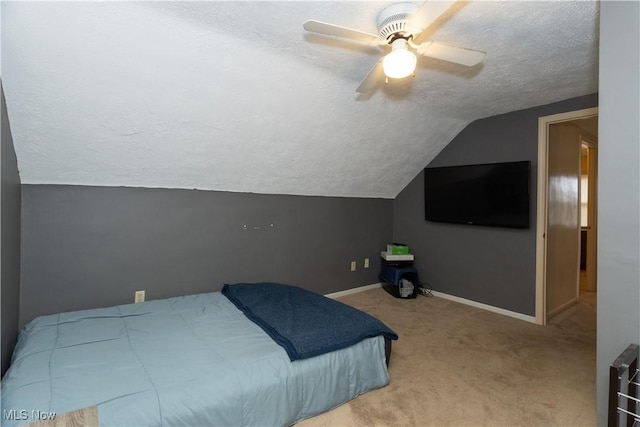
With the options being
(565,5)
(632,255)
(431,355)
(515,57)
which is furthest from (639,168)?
(431,355)

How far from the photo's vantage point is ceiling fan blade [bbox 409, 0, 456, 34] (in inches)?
Result: 53.0

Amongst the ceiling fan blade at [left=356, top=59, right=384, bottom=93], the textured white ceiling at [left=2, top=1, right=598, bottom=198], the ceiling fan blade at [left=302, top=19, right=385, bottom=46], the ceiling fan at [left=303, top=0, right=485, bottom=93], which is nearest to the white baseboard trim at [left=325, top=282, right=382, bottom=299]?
the textured white ceiling at [left=2, top=1, right=598, bottom=198]

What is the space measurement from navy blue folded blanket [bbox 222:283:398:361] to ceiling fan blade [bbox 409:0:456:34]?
6.02 ft

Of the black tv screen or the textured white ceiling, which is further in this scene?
the black tv screen

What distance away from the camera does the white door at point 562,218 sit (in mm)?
3412

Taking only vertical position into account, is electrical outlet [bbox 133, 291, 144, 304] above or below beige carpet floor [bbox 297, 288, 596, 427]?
above

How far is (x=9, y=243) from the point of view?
1922 mm

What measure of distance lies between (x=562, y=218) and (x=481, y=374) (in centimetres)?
244

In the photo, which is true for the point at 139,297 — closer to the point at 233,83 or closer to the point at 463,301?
the point at 233,83

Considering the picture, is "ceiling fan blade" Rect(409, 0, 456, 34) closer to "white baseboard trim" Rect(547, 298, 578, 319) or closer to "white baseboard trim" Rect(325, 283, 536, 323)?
"white baseboard trim" Rect(325, 283, 536, 323)

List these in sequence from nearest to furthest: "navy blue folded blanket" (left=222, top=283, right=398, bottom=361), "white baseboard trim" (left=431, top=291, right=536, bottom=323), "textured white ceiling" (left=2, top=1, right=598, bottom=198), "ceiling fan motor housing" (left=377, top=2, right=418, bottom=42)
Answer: "ceiling fan motor housing" (left=377, top=2, right=418, bottom=42)
"textured white ceiling" (left=2, top=1, right=598, bottom=198)
"navy blue folded blanket" (left=222, top=283, right=398, bottom=361)
"white baseboard trim" (left=431, top=291, right=536, bottom=323)

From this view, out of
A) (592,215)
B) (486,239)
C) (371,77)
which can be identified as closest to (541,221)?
(486,239)

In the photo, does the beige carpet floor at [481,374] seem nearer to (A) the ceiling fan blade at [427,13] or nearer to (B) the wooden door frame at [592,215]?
(B) the wooden door frame at [592,215]

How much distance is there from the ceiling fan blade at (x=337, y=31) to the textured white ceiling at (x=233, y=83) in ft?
0.52
